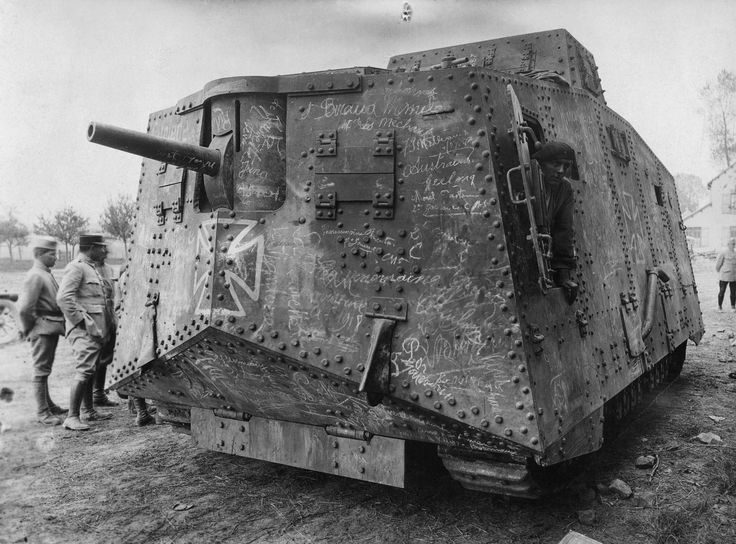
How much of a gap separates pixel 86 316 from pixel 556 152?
526 cm

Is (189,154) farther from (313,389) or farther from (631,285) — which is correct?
(631,285)

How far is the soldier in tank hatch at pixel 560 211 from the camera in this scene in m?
3.74

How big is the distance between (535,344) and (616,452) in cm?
283

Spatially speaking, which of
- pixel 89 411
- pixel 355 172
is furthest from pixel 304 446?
pixel 89 411

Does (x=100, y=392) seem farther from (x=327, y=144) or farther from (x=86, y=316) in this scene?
(x=327, y=144)

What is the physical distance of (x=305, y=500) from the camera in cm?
434

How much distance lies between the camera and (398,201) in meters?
3.49

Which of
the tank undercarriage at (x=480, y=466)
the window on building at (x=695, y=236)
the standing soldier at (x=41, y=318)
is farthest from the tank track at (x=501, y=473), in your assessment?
the window on building at (x=695, y=236)

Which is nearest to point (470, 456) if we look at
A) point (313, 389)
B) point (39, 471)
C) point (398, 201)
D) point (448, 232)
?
point (313, 389)

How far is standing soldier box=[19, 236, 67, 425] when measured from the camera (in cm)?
659

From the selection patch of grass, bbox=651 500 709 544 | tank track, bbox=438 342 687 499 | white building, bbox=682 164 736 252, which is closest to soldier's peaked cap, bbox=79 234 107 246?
tank track, bbox=438 342 687 499

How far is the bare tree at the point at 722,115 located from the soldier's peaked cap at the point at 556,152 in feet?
19.5

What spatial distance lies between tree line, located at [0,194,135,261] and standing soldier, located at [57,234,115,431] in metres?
A: 0.64

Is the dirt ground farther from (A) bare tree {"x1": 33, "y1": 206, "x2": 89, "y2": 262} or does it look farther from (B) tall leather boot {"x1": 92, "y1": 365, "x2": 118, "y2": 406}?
Answer: (A) bare tree {"x1": 33, "y1": 206, "x2": 89, "y2": 262}
